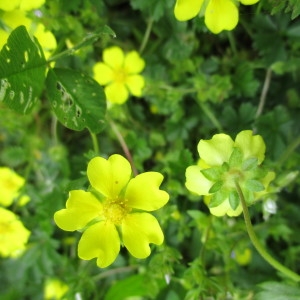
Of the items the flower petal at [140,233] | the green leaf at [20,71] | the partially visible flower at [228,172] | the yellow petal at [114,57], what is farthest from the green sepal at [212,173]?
the yellow petal at [114,57]

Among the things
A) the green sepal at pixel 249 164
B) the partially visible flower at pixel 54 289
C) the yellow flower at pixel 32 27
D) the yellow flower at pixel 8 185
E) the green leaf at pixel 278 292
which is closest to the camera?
the green sepal at pixel 249 164

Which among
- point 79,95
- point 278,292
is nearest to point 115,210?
point 79,95

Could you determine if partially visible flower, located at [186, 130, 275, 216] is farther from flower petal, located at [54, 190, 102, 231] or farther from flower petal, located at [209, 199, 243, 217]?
flower petal, located at [54, 190, 102, 231]

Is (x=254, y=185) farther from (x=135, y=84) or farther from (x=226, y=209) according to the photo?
(x=135, y=84)

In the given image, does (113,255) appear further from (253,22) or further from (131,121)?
(253,22)

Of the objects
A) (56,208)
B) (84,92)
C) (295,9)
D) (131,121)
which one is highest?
(295,9)

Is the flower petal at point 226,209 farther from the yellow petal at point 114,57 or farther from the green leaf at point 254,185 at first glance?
the yellow petal at point 114,57

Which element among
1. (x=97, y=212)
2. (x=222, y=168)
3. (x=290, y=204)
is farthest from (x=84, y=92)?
(x=290, y=204)
